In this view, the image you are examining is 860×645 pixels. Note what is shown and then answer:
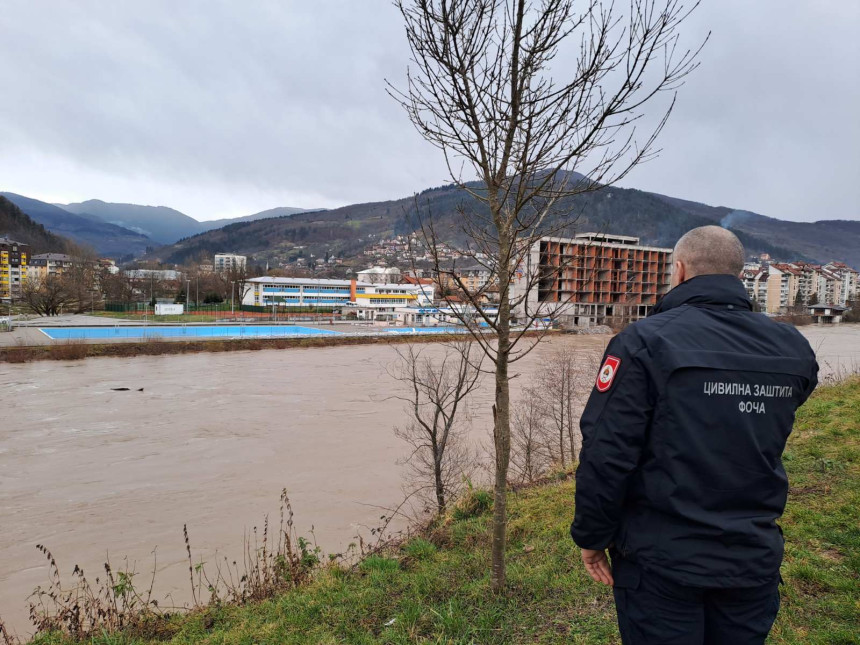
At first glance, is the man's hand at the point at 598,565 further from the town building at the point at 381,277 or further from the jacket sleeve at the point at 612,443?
the town building at the point at 381,277

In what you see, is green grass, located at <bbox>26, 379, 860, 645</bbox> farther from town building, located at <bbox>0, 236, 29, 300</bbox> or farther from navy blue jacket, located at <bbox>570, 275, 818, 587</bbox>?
town building, located at <bbox>0, 236, 29, 300</bbox>

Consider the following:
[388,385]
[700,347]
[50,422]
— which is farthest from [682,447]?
[388,385]

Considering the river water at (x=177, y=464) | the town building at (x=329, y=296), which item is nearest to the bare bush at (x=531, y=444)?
the river water at (x=177, y=464)

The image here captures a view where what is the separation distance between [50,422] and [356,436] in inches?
432

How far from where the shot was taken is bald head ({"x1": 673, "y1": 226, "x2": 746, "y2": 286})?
70.2 inches

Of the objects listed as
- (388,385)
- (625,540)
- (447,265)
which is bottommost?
(388,385)

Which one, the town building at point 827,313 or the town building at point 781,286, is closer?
the town building at point 827,313

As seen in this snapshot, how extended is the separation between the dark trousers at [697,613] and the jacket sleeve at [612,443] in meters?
0.20

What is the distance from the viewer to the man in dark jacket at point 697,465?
5.19 feet

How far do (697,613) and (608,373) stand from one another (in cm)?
79

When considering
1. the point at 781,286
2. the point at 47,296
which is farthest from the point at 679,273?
the point at 781,286

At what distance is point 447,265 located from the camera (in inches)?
151

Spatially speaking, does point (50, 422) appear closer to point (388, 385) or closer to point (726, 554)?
point (388, 385)

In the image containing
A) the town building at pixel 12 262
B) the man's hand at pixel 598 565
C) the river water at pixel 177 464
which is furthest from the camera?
the town building at pixel 12 262
